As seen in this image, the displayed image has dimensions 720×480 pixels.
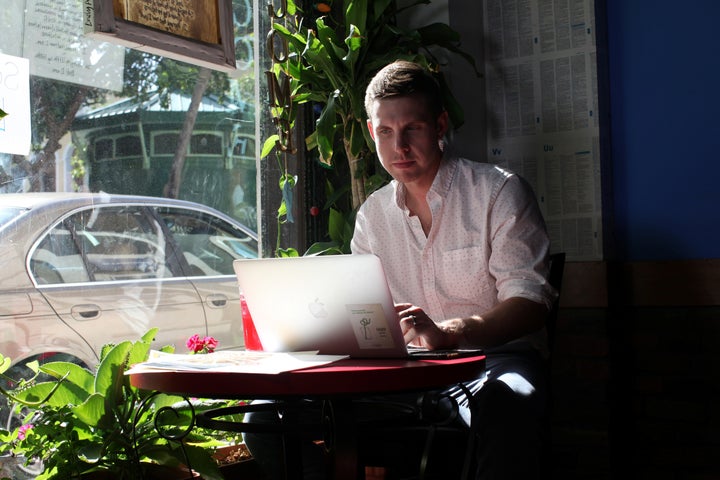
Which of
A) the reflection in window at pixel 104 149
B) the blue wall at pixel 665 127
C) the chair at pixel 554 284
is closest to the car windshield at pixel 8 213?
the reflection in window at pixel 104 149

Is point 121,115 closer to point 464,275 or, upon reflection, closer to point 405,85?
point 405,85

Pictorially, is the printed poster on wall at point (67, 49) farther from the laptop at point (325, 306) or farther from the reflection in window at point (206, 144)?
the laptop at point (325, 306)

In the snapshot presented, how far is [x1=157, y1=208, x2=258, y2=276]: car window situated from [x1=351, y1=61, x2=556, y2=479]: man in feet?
1.89

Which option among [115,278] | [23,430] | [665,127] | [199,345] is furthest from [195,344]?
[665,127]

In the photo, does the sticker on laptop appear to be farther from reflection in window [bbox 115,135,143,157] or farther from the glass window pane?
reflection in window [bbox 115,135,143,157]

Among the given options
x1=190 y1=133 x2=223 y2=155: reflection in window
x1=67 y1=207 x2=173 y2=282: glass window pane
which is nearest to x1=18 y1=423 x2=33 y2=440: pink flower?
x1=67 y1=207 x2=173 y2=282: glass window pane

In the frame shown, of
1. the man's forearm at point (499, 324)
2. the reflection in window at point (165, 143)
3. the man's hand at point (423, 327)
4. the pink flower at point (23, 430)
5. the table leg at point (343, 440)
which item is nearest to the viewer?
the table leg at point (343, 440)

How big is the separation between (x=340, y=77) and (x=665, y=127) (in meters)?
1.22

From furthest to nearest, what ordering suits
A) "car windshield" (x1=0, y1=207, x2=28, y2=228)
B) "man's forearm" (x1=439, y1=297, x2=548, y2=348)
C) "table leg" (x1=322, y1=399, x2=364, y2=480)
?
"car windshield" (x1=0, y1=207, x2=28, y2=228) < "man's forearm" (x1=439, y1=297, x2=548, y2=348) < "table leg" (x1=322, y1=399, x2=364, y2=480)

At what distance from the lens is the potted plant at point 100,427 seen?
1.78 metres

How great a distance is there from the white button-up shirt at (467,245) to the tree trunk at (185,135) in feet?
2.33

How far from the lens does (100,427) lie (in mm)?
1829

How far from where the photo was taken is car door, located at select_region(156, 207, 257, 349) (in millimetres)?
2488

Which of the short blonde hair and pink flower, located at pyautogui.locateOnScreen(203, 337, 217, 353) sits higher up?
the short blonde hair
